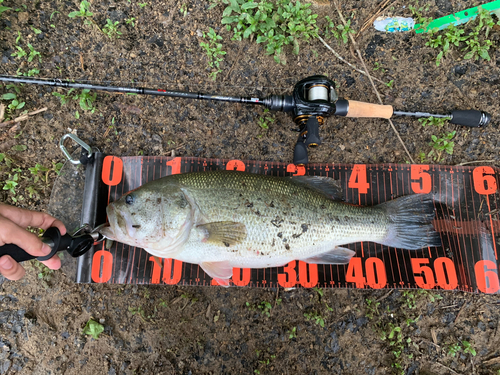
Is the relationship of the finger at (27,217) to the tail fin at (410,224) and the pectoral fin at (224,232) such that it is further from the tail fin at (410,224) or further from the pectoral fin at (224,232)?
the tail fin at (410,224)

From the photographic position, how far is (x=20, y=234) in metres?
1.99

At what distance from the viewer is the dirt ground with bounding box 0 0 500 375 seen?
2.99 m

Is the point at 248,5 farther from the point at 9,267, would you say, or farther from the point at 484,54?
the point at 9,267

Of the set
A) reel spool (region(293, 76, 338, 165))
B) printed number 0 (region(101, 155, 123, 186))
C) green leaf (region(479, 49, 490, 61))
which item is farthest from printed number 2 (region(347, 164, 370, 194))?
printed number 0 (region(101, 155, 123, 186))

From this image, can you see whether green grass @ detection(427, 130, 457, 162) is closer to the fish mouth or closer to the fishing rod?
the fishing rod

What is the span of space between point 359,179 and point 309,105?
3.47 ft

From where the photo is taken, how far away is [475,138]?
10.7 feet

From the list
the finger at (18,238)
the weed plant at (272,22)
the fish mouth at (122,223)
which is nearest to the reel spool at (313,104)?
the weed plant at (272,22)

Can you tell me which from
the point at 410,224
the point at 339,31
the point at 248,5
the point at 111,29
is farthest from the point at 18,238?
the point at 339,31

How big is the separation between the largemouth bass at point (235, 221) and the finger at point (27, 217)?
0.45 metres

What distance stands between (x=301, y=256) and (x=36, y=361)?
9.92ft

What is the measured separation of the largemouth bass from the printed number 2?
430 millimetres

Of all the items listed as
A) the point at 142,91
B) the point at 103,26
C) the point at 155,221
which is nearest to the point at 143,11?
the point at 103,26

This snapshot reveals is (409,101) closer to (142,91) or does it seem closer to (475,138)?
(475,138)
